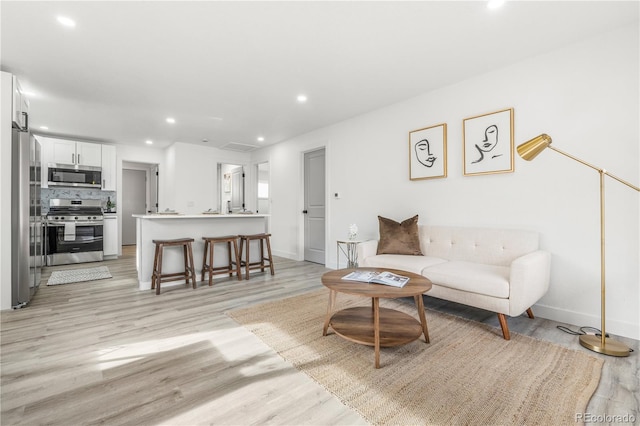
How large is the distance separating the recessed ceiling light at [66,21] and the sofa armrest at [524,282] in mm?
3986

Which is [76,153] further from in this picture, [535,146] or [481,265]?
[535,146]

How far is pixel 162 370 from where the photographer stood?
1.80 metres

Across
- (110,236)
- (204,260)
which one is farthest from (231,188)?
(204,260)

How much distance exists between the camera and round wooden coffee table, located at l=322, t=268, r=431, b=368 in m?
1.89

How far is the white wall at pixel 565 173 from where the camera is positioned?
2334 millimetres

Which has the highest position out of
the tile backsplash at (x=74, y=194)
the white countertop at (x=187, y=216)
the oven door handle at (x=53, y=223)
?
the tile backsplash at (x=74, y=194)

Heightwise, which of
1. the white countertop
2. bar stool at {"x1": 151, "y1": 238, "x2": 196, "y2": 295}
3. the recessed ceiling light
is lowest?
bar stool at {"x1": 151, "y1": 238, "x2": 196, "y2": 295}

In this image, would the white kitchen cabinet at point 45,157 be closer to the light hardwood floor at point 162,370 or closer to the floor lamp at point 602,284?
the light hardwood floor at point 162,370

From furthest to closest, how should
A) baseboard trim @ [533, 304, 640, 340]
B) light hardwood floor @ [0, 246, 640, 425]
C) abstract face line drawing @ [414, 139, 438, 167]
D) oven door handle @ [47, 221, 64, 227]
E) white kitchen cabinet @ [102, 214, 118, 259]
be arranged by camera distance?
white kitchen cabinet @ [102, 214, 118, 259] < oven door handle @ [47, 221, 64, 227] < abstract face line drawing @ [414, 139, 438, 167] < baseboard trim @ [533, 304, 640, 340] < light hardwood floor @ [0, 246, 640, 425]

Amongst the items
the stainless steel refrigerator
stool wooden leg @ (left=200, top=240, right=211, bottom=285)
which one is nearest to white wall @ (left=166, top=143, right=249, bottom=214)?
stool wooden leg @ (left=200, top=240, right=211, bottom=285)

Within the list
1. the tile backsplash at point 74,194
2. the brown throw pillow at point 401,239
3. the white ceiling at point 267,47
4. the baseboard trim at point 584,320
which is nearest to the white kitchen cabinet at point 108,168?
the tile backsplash at point 74,194

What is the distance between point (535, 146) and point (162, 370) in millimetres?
3120

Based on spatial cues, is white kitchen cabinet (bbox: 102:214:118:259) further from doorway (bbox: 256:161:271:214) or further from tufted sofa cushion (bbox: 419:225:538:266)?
tufted sofa cushion (bbox: 419:225:538:266)

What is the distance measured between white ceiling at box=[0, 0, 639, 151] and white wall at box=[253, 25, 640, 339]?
0.67 feet
